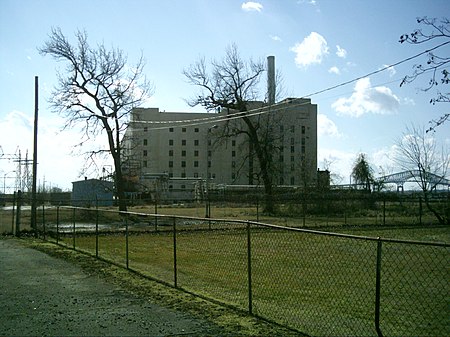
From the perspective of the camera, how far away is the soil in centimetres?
664

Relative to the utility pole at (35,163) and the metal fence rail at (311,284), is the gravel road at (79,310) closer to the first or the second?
the metal fence rail at (311,284)

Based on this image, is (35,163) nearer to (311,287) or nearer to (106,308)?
(106,308)

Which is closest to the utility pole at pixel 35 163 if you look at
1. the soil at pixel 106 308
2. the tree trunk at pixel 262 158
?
the soil at pixel 106 308

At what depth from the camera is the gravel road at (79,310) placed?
6.65 m

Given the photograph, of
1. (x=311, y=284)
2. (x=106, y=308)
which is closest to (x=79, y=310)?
(x=106, y=308)

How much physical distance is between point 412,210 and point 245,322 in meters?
36.0

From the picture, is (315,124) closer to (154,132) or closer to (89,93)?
(154,132)

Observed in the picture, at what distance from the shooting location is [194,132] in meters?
112

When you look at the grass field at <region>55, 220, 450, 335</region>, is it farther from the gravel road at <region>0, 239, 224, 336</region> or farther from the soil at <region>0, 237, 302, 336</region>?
the gravel road at <region>0, 239, 224, 336</region>

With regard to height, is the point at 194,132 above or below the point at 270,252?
above

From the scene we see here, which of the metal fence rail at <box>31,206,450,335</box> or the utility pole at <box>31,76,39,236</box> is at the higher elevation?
the utility pole at <box>31,76,39,236</box>

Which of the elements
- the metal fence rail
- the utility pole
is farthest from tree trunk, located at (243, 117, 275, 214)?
the metal fence rail

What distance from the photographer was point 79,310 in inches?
309

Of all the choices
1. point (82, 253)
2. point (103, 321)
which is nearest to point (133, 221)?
point (82, 253)
